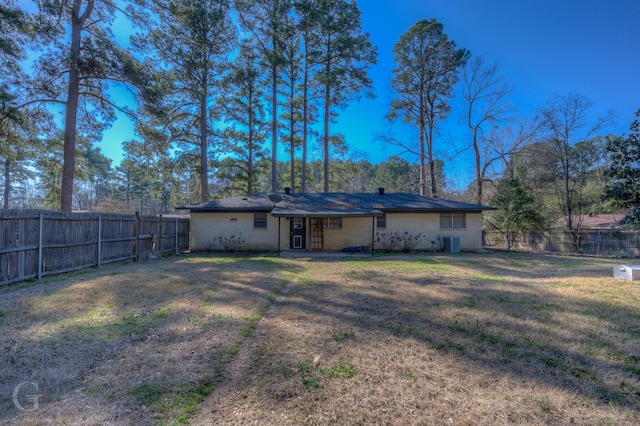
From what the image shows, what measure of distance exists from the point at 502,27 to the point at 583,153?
16626 mm

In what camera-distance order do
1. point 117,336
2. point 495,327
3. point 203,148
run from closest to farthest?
point 117,336 → point 495,327 → point 203,148

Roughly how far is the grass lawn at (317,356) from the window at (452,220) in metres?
9.07

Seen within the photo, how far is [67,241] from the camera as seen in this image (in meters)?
7.68

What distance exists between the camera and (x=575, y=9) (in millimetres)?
10734

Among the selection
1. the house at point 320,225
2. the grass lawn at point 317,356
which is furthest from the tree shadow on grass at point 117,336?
the house at point 320,225

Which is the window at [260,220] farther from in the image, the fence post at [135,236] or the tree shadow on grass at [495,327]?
the tree shadow on grass at [495,327]

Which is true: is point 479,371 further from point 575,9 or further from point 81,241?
point 575,9

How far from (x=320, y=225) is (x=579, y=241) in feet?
45.7

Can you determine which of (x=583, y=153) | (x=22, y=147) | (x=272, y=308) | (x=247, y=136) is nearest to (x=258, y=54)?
(x=247, y=136)

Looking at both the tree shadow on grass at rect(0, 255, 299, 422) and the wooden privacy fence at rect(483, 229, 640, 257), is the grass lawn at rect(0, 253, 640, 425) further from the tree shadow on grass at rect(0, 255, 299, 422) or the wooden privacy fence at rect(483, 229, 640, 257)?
the wooden privacy fence at rect(483, 229, 640, 257)

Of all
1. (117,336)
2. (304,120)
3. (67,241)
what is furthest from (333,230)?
(117,336)

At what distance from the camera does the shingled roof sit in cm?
1305

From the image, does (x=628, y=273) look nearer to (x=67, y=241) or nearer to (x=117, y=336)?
(x=117, y=336)

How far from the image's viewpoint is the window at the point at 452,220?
48.2ft
